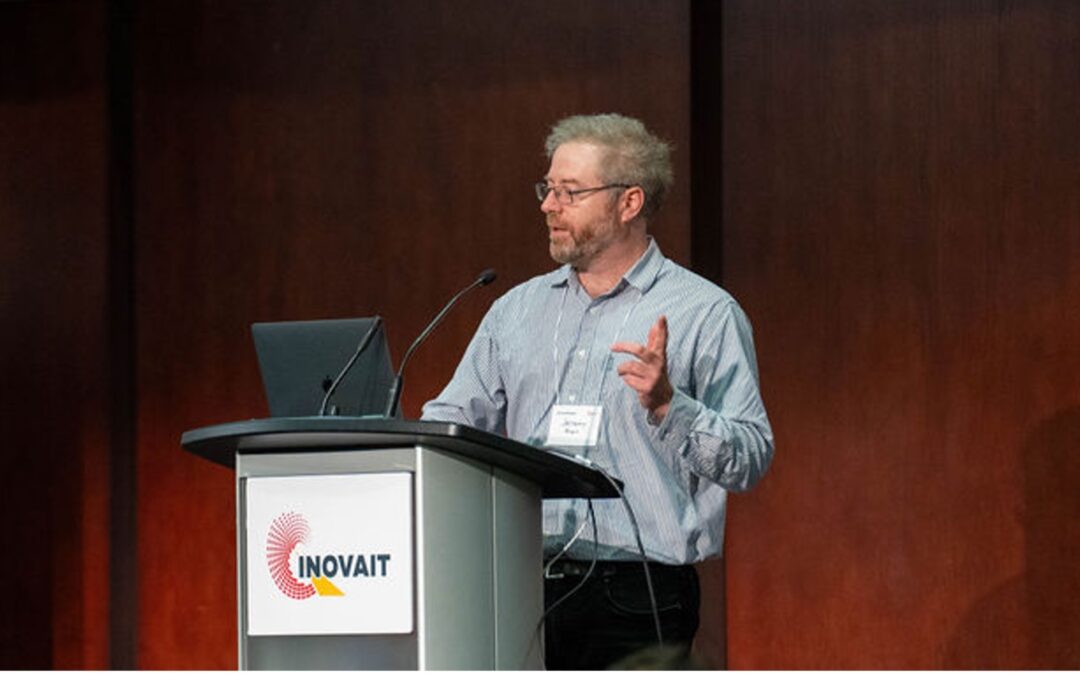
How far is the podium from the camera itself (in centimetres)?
236

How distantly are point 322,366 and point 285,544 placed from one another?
466 millimetres

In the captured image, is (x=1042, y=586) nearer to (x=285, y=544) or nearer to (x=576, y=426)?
(x=576, y=426)

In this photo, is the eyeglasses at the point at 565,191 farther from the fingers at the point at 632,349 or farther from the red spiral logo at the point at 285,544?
the red spiral logo at the point at 285,544

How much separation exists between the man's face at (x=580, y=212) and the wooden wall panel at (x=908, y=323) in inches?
61.8

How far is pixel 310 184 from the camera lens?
5.40m

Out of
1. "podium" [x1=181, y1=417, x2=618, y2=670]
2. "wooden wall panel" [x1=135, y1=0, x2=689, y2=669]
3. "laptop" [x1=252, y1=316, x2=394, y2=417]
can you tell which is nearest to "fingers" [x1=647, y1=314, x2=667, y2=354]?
"podium" [x1=181, y1=417, x2=618, y2=670]

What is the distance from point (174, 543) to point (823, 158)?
2.42 metres

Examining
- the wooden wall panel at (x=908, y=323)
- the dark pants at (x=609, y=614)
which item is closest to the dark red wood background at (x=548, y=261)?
the wooden wall panel at (x=908, y=323)

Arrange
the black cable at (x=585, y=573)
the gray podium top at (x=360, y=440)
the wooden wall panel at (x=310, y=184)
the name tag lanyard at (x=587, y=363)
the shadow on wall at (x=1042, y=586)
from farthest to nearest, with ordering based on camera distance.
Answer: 1. the wooden wall panel at (x=310, y=184)
2. the shadow on wall at (x=1042, y=586)
3. the name tag lanyard at (x=587, y=363)
4. the black cable at (x=585, y=573)
5. the gray podium top at (x=360, y=440)

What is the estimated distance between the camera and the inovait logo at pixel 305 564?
93.7 inches

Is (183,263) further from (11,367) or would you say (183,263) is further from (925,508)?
(925,508)

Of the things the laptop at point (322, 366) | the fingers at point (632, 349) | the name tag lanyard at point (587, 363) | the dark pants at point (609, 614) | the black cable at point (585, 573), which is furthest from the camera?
the name tag lanyard at point (587, 363)

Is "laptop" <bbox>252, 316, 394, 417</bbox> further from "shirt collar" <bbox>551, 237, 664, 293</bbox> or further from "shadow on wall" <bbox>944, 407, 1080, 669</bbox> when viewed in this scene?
"shadow on wall" <bbox>944, 407, 1080, 669</bbox>

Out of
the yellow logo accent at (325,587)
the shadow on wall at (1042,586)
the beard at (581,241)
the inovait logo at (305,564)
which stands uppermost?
the beard at (581,241)
